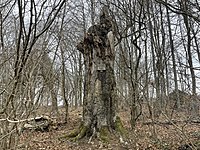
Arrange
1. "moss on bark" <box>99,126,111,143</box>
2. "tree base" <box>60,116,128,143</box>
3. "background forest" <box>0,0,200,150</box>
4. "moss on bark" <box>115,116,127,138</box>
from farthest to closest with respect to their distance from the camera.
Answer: "moss on bark" <box>115,116,127,138</box>, "tree base" <box>60,116,128,143</box>, "moss on bark" <box>99,126,111,143</box>, "background forest" <box>0,0,200,150</box>

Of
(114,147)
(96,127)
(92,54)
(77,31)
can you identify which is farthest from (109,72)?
(77,31)

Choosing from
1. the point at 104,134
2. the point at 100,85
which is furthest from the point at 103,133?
the point at 100,85

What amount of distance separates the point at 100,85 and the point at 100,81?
124mm

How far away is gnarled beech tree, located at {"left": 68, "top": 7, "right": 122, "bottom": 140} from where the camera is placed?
29.7 ft

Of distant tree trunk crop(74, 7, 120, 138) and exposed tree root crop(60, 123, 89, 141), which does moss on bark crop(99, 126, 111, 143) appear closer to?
distant tree trunk crop(74, 7, 120, 138)

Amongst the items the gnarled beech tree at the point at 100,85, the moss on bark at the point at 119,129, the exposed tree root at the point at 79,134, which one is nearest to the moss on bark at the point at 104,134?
the gnarled beech tree at the point at 100,85

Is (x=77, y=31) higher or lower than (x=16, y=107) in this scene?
higher

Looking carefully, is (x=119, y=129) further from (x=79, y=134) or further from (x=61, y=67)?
(x=61, y=67)

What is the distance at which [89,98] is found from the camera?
30.2 ft

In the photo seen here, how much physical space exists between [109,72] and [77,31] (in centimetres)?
947

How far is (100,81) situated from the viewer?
916 cm

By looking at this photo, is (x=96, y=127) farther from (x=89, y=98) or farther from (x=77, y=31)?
(x=77, y=31)

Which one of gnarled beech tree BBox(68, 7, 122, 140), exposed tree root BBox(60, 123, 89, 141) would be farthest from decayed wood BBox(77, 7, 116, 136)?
exposed tree root BBox(60, 123, 89, 141)

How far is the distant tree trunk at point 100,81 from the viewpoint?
29.7 feet
